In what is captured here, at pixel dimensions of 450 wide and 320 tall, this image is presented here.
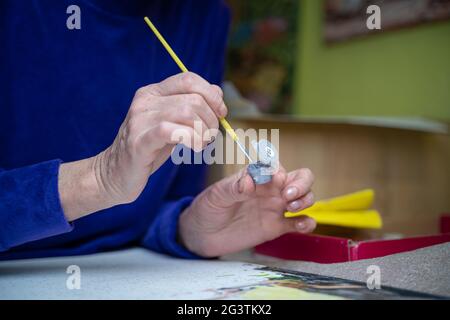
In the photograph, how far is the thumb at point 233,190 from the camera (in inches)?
24.2

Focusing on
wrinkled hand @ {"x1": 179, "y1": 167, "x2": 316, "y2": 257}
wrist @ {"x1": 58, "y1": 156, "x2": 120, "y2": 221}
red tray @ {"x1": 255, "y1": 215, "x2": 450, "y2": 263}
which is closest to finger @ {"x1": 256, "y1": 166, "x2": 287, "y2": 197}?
wrinkled hand @ {"x1": 179, "y1": 167, "x2": 316, "y2": 257}

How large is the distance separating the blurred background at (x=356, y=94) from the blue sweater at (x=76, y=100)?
0.22 m

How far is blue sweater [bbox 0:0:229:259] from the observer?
0.69 m

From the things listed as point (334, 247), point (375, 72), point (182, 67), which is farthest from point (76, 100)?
point (375, 72)

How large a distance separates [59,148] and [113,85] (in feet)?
0.46

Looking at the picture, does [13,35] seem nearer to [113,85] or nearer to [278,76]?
[113,85]

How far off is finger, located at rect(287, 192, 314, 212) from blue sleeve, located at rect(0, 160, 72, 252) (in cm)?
29

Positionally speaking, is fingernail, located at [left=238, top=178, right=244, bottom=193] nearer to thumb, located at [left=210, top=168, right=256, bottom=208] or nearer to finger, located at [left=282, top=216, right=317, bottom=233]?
thumb, located at [left=210, top=168, right=256, bottom=208]

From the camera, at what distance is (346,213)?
0.85 m

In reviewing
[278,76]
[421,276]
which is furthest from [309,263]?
[278,76]

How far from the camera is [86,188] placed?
0.55 meters

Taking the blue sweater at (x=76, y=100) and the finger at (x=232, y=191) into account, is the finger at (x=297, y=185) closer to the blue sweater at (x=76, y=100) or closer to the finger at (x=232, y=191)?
the finger at (x=232, y=191)

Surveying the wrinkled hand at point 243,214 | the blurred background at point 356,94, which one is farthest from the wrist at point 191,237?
the blurred background at point 356,94
